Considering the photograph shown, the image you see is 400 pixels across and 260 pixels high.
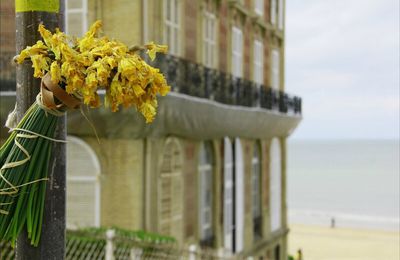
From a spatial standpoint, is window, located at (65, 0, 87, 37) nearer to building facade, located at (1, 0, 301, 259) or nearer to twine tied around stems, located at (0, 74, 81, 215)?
building facade, located at (1, 0, 301, 259)

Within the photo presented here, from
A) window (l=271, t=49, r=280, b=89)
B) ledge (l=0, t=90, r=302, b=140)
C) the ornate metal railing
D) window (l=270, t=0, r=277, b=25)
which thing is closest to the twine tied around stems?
ledge (l=0, t=90, r=302, b=140)

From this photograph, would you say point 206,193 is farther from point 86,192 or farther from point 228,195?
point 86,192

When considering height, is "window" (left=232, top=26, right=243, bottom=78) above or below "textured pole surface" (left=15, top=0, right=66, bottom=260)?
above

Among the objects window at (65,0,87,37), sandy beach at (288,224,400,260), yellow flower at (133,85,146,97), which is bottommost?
sandy beach at (288,224,400,260)

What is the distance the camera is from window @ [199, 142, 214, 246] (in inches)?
670

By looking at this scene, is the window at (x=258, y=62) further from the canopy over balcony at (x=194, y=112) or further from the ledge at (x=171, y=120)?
the ledge at (x=171, y=120)

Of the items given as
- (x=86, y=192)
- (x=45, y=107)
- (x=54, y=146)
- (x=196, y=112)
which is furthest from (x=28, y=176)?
(x=196, y=112)

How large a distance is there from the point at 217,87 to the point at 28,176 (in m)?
13.4

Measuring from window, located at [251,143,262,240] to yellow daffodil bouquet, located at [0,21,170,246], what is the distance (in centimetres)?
1889

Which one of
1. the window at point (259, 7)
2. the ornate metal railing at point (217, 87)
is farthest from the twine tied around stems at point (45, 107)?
the window at point (259, 7)

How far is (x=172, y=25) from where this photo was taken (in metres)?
14.2

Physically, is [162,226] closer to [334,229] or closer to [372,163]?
[334,229]

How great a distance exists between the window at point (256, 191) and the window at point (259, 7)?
4.17 meters

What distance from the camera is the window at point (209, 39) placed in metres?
16.7
